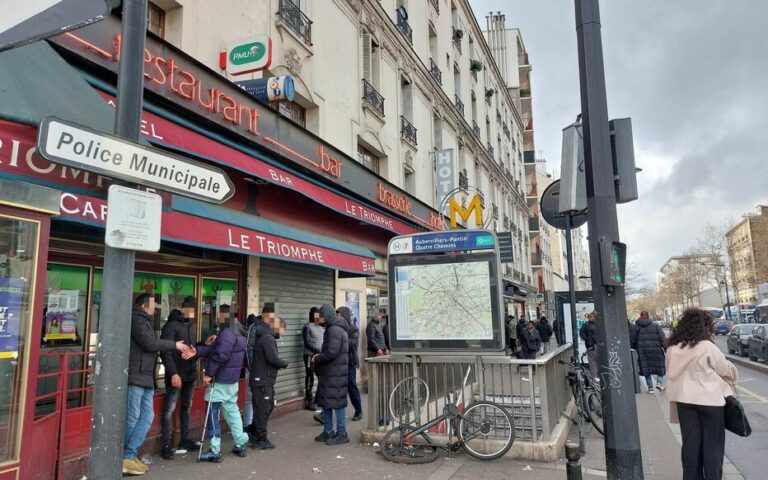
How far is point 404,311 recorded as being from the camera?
6.87 meters

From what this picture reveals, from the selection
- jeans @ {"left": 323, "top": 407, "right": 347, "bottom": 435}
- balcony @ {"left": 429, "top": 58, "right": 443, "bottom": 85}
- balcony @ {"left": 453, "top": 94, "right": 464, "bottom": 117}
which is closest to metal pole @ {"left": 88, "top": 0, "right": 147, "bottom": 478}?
jeans @ {"left": 323, "top": 407, "right": 347, "bottom": 435}

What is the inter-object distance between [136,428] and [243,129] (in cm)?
461

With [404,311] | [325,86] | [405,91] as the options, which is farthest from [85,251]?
[405,91]

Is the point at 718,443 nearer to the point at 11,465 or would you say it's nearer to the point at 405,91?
the point at 11,465

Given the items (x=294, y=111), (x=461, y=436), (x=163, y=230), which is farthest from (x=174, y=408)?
(x=294, y=111)

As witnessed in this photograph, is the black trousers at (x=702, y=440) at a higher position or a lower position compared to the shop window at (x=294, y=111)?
lower

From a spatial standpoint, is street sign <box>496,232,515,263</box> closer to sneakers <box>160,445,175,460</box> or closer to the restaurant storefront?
the restaurant storefront

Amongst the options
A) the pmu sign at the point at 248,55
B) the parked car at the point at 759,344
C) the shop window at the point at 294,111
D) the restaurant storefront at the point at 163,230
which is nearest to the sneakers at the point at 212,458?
the restaurant storefront at the point at 163,230

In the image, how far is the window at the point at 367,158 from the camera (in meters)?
14.2

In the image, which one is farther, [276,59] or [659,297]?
[659,297]

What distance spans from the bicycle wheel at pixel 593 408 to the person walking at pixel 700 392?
8.70ft

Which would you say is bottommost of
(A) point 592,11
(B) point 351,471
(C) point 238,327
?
(B) point 351,471

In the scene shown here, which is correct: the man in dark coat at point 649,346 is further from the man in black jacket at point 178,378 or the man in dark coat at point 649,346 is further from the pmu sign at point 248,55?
the pmu sign at point 248,55

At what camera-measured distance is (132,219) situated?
287cm
